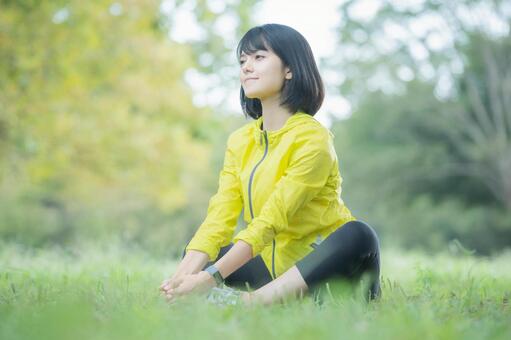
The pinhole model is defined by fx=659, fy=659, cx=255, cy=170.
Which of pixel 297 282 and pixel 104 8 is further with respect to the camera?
pixel 104 8

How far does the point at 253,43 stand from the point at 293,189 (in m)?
0.73

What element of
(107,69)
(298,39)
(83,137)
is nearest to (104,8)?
(107,69)

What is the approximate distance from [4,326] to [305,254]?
137 centimetres

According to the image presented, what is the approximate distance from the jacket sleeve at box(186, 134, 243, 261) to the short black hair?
0.40m

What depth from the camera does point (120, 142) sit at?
37.5 ft

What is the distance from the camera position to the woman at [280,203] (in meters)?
2.56

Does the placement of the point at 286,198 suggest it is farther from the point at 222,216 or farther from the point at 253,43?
the point at 253,43

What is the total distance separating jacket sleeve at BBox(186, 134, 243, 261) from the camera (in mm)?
2809

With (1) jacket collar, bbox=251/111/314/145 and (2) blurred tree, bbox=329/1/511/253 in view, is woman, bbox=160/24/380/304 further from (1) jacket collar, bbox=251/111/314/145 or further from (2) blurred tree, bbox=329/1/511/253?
(2) blurred tree, bbox=329/1/511/253

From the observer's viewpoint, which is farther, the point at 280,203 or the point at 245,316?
the point at 280,203

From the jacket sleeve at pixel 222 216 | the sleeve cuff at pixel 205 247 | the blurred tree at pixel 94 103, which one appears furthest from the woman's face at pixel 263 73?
the blurred tree at pixel 94 103

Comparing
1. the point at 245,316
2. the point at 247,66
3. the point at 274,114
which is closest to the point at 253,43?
the point at 247,66

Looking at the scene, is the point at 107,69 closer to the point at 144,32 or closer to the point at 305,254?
the point at 144,32

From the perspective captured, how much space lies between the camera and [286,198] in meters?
2.61
